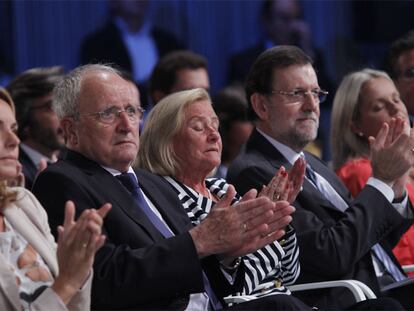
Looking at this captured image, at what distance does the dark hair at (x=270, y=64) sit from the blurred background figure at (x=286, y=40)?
3245mm

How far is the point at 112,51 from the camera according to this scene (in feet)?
24.9

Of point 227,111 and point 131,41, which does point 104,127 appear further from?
point 131,41

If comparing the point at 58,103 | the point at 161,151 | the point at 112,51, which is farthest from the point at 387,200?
the point at 112,51

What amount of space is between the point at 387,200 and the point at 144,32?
3.90 m

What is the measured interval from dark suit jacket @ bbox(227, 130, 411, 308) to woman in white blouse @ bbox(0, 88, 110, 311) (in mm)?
1277

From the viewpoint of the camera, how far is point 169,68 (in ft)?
19.9

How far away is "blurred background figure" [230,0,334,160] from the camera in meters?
8.09

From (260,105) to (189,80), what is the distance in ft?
4.51

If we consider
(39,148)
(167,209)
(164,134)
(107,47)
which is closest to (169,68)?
(39,148)

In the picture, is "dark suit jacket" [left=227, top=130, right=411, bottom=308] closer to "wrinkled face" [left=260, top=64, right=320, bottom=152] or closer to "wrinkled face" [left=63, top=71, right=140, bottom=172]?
"wrinkled face" [left=260, top=64, right=320, bottom=152]

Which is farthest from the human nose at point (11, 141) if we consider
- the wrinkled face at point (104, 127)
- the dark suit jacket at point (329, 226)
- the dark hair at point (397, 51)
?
the dark hair at point (397, 51)

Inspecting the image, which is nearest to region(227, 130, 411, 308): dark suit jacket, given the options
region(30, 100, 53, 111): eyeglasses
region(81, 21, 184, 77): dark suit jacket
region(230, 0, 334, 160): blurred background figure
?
region(30, 100, 53, 111): eyeglasses

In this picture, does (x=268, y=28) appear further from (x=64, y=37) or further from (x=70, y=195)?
(x=70, y=195)

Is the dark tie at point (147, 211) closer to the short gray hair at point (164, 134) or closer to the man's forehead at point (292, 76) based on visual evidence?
the short gray hair at point (164, 134)
